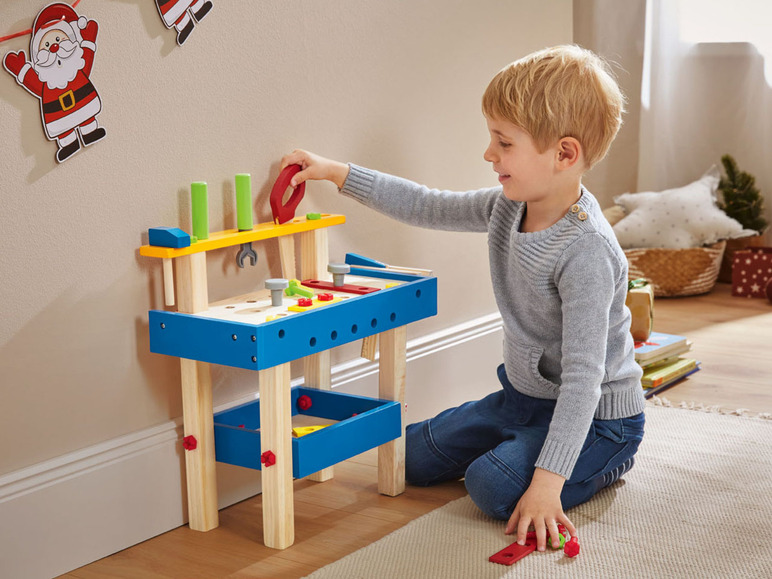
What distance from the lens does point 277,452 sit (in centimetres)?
124

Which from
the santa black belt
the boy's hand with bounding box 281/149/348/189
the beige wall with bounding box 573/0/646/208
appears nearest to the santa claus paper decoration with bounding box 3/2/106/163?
the santa black belt

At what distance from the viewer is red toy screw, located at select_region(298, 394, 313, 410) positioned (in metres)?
1.50

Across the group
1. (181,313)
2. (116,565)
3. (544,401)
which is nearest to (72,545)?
(116,565)

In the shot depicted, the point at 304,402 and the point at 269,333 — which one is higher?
the point at 269,333

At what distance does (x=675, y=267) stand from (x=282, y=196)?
1743 millimetres

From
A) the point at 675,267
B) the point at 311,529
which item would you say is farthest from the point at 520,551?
the point at 675,267

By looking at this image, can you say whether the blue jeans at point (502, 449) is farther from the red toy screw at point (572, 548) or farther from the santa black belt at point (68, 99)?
the santa black belt at point (68, 99)

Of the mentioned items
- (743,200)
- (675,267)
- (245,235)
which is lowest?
(675,267)

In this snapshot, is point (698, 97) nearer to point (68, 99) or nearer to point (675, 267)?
point (675, 267)

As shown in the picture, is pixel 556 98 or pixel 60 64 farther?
pixel 556 98

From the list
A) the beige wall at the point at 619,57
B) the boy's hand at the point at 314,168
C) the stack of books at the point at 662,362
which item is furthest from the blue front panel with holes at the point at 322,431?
the beige wall at the point at 619,57

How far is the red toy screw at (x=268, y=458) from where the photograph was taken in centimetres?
124

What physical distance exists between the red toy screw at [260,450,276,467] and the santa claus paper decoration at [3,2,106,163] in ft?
1.50

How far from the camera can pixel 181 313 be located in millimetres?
1261
